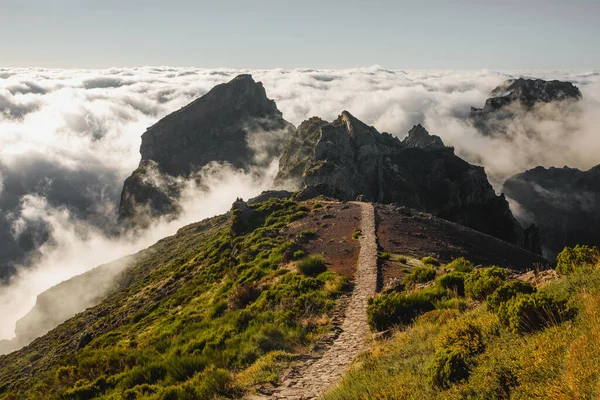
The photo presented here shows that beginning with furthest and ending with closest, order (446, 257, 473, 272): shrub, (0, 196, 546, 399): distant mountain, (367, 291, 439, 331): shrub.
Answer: (446, 257, 473, 272): shrub → (367, 291, 439, 331): shrub → (0, 196, 546, 399): distant mountain

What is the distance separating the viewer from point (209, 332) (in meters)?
21.0

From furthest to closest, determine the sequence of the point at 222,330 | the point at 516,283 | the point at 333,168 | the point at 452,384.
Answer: the point at 333,168 → the point at 222,330 → the point at 516,283 → the point at 452,384

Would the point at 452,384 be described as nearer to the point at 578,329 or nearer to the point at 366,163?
the point at 578,329

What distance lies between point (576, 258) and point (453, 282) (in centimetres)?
626

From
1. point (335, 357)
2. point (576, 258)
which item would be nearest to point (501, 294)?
point (576, 258)

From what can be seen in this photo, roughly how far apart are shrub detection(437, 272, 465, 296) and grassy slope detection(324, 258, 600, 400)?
19.4ft

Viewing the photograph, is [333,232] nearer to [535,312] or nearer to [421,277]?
[421,277]

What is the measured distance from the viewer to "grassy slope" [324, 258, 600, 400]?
631 centimetres

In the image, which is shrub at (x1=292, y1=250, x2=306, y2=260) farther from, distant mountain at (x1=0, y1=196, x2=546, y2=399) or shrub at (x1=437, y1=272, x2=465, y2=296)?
shrub at (x1=437, y1=272, x2=465, y2=296)

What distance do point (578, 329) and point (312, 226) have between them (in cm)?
3791

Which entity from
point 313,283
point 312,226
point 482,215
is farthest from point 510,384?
point 482,215

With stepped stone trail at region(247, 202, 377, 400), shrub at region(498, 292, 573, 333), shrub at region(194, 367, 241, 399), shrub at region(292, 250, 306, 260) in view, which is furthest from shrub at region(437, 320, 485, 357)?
shrub at region(292, 250, 306, 260)

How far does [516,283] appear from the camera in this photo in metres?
12.5

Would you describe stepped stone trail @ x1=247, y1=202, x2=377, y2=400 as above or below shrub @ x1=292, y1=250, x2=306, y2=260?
above
